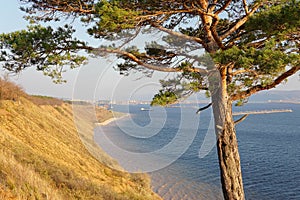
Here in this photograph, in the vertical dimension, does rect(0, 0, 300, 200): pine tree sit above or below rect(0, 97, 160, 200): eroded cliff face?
above

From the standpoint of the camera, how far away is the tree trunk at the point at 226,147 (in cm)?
634

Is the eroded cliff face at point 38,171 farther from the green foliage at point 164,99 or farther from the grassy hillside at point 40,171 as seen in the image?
the green foliage at point 164,99

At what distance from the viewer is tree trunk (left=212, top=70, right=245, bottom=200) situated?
249 inches

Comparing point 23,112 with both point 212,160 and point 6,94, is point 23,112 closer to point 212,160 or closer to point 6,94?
point 6,94

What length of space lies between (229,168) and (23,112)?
16051 millimetres

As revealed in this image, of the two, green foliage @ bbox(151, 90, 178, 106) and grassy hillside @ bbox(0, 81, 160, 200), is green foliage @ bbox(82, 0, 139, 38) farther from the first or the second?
grassy hillside @ bbox(0, 81, 160, 200)

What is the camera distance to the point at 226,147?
641cm

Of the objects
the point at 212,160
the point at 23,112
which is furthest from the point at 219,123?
Answer: the point at 212,160

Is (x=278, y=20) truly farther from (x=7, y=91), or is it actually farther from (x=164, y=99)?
(x=7, y=91)

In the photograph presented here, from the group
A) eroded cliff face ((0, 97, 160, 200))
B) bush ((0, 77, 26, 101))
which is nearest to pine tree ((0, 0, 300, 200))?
eroded cliff face ((0, 97, 160, 200))

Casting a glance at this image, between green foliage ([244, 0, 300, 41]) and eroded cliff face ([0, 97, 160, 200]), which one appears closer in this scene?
eroded cliff face ([0, 97, 160, 200])

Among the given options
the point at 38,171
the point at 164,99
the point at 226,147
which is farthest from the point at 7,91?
the point at 226,147

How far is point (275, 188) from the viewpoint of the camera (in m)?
20.7

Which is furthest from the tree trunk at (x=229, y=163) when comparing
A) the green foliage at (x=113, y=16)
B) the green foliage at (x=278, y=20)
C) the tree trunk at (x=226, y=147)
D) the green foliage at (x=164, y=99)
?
the green foliage at (x=113, y=16)
